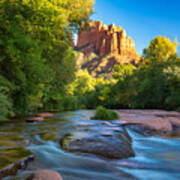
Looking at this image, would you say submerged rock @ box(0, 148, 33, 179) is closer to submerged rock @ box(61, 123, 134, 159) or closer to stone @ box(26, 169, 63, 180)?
stone @ box(26, 169, 63, 180)

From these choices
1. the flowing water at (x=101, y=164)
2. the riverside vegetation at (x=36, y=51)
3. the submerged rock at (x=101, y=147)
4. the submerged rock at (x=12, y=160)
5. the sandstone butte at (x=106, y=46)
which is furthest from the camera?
the sandstone butte at (x=106, y=46)

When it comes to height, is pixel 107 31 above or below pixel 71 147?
above

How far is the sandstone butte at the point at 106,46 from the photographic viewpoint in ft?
459

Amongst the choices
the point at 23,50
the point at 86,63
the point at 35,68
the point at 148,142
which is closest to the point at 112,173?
the point at 148,142

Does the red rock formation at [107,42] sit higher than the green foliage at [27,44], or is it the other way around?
the red rock formation at [107,42]

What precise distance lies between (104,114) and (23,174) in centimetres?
727

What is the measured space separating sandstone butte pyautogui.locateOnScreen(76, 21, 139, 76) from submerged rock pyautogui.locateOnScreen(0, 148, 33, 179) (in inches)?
5122

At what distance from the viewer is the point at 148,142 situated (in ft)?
14.1

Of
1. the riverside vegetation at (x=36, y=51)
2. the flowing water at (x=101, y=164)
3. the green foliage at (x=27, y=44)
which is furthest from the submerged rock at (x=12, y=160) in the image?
the green foliage at (x=27, y=44)

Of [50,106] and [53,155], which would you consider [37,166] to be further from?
[50,106]

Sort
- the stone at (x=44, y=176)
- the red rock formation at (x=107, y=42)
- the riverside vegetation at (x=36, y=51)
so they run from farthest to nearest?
1. the red rock formation at (x=107, y=42)
2. the riverside vegetation at (x=36, y=51)
3. the stone at (x=44, y=176)

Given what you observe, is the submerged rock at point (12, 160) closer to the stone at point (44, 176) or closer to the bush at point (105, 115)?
the stone at point (44, 176)

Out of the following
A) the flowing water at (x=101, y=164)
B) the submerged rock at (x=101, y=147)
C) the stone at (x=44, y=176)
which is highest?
the stone at (x=44, y=176)

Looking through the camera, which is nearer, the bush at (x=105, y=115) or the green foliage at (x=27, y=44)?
the bush at (x=105, y=115)
